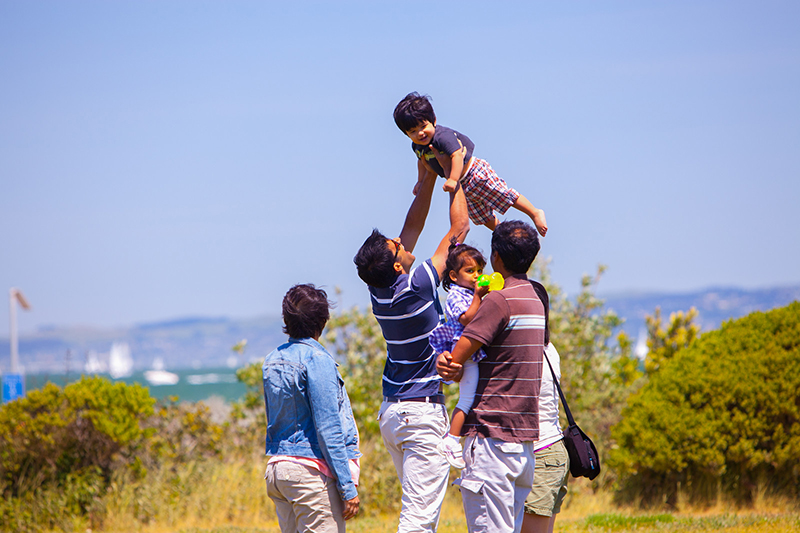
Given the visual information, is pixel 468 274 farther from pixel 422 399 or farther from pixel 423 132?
pixel 423 132

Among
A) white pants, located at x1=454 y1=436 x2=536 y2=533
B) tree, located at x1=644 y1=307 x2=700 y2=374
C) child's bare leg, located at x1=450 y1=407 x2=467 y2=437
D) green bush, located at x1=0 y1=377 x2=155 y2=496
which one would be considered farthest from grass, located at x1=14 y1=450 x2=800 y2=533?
child's bare leg, located at x1=450 y1=407 x2=467 y2=437

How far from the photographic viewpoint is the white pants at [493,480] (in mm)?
3826

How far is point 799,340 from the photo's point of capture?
28.3ft

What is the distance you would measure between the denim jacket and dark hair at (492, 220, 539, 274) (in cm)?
110

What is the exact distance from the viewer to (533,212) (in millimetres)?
5086

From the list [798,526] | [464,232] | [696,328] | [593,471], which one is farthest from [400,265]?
[696,328]

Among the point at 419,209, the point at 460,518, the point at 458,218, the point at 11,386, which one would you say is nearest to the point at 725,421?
the point at 460,518

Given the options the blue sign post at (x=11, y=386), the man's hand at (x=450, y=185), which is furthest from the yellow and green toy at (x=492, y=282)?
the blue sign post at (x=11, y=386)

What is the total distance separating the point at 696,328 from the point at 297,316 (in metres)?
9.79

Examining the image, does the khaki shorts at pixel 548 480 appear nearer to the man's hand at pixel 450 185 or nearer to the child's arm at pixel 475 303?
the child's arm at pixel 475 303

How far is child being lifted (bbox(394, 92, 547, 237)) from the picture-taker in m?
4.83

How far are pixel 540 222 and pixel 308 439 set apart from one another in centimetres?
204

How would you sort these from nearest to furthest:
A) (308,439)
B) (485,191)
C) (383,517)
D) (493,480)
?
(493,480), (308,439), (485,191), (383,517)

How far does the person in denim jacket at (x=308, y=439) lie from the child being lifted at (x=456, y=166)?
1.33 metres
